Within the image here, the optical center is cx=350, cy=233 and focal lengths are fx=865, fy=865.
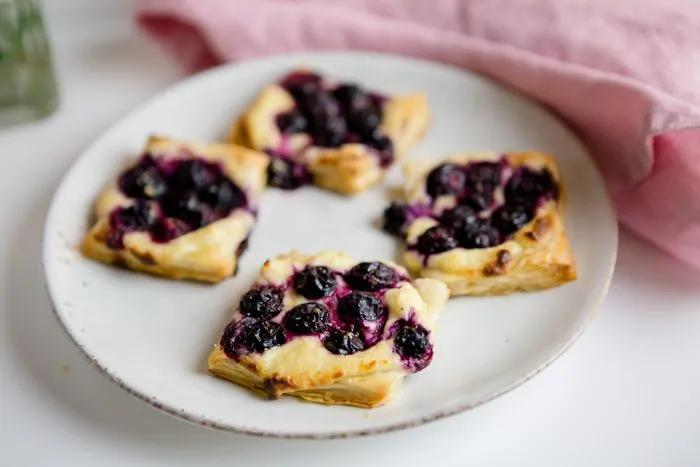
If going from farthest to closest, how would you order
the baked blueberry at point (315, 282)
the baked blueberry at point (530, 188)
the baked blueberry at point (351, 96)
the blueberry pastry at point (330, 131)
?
the baked blueberry at point (351, 96)
the blueberry pastry at point (330, 131)
the baked blueberry at point (530, 188)
the baked blueberry at point (315, 282)

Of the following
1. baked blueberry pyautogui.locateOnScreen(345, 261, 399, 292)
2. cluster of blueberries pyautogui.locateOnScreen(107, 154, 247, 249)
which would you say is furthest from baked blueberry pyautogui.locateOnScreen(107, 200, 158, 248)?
baked blueberry pyautogui.locateOnScreen(345, 261, 399, 292)

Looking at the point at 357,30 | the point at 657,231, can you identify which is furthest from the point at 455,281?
the point at 357,30

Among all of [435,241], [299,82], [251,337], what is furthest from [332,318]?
[299,82]

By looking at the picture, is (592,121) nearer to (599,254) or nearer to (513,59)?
(513,59)

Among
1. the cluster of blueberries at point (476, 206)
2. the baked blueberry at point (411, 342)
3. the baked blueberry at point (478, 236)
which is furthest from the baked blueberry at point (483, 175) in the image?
the baked blueberry at point (411, 342)

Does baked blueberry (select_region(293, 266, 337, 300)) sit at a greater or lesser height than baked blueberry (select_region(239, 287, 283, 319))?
greater

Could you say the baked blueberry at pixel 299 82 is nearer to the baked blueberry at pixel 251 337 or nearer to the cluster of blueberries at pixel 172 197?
the cluster of blueberries at pixel 172 197

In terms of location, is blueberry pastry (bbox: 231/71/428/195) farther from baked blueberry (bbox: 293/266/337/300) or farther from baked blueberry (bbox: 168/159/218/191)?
baked blueberry (bbox: 293/266/337/300)
